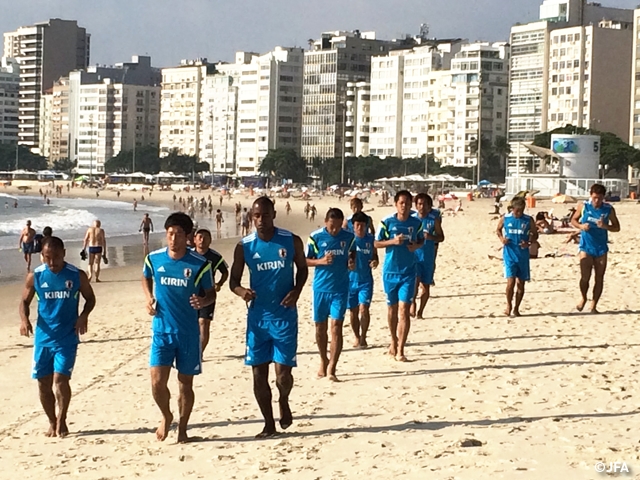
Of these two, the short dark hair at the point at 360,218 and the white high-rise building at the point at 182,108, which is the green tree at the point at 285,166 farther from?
the short dark hair at the point at 360,218

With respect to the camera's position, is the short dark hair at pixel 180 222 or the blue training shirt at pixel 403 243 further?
the blue training shirt at pixel 403 243

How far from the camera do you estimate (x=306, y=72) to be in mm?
144750

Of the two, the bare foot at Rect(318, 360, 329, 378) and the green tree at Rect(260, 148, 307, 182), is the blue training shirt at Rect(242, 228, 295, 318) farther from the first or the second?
the green tree at Rect(260, 148, 307, 182)

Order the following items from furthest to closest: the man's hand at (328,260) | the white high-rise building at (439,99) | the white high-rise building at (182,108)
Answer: the white high-rise building at (182,108)
the white high-rise building at (439,99)
the man's hand at (328,260)

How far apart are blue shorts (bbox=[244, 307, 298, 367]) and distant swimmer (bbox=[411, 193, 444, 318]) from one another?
3917 mm

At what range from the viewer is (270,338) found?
22.8 ft

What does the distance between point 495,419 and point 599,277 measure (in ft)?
18.9

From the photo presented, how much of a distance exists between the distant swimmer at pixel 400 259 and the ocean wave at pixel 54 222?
36865 millimetres

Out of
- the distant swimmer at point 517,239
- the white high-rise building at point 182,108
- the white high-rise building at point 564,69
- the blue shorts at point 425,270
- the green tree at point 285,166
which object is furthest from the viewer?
the white high-rise building at point 182,108

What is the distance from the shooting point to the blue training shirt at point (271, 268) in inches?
271

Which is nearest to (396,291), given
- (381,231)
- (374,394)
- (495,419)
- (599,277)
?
(381,231)

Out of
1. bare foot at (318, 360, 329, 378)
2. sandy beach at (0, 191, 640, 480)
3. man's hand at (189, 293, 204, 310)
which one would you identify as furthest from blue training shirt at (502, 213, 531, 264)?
man's hand at (189, 293, 204, 310)

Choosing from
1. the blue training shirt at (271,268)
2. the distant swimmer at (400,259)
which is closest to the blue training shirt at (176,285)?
the blue training shirt at (271,268)

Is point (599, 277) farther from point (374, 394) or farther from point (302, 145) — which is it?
point (302, 145)
